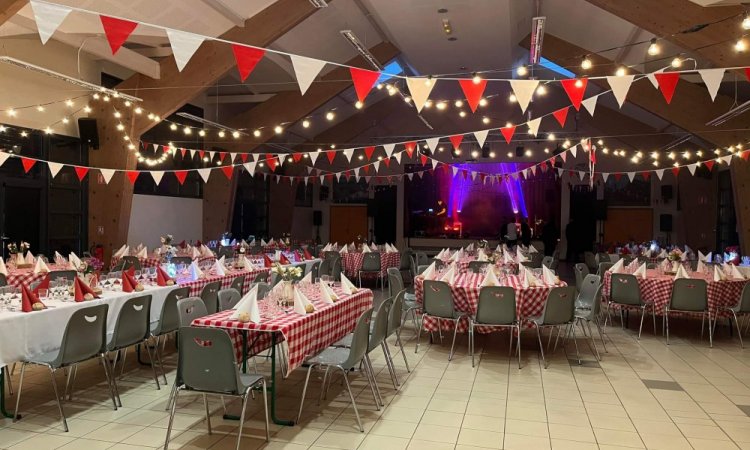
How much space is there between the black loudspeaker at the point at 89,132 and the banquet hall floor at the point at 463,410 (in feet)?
21.3

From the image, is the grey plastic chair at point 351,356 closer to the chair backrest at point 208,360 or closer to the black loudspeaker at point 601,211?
the chair backrest at point 208,360

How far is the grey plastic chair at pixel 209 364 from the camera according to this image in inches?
132

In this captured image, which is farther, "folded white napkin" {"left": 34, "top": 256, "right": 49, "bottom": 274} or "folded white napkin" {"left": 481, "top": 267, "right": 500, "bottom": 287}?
"folded white napkin" {"left": 34, "top": 256, "right": 49, "bottom": 274}

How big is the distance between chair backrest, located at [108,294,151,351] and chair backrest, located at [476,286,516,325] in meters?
3.20

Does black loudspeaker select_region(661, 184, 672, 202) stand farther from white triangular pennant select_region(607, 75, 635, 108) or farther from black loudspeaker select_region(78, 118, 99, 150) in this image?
black loudspeaker select_region(78, 118, 99, 150)

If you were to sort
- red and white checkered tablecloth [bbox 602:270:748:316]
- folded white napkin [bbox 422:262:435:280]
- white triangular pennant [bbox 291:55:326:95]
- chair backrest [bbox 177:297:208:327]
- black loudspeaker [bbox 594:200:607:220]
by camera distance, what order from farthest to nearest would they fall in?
black loudspeaker [bbox 594:200:607:220] → red and white checkered tablecloth [bbox 602:270:748:316] → folded white napkin [bbox 422:262:435:280] → white triangular pennant [bbox 291:55:326:95] → chair backrest [bbox 177:297:208:327]

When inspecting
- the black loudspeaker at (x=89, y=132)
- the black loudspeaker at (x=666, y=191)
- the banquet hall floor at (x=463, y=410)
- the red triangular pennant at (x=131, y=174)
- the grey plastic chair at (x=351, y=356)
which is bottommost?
the banquet hall floor at (x=463, y=410)

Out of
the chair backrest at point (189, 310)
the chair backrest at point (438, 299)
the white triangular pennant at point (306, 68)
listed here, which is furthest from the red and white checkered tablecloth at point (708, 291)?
the chair backrest at point (189, 310)

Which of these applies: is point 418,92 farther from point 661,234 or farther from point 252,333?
point 661,234

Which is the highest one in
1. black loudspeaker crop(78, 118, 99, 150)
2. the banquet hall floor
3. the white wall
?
black loudspeaker crop(78, 118, 99, 150)

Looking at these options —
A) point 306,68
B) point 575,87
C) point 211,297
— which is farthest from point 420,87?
point 211,297

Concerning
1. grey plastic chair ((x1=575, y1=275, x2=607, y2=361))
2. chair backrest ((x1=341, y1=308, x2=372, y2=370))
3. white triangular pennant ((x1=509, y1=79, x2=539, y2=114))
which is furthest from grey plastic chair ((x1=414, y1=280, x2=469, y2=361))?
white triangular pennant ((x1=509, y1=79, x2=539, y2=114))

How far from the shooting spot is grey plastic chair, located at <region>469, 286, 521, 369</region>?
568 centimetres

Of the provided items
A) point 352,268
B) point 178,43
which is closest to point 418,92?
point 178,43
